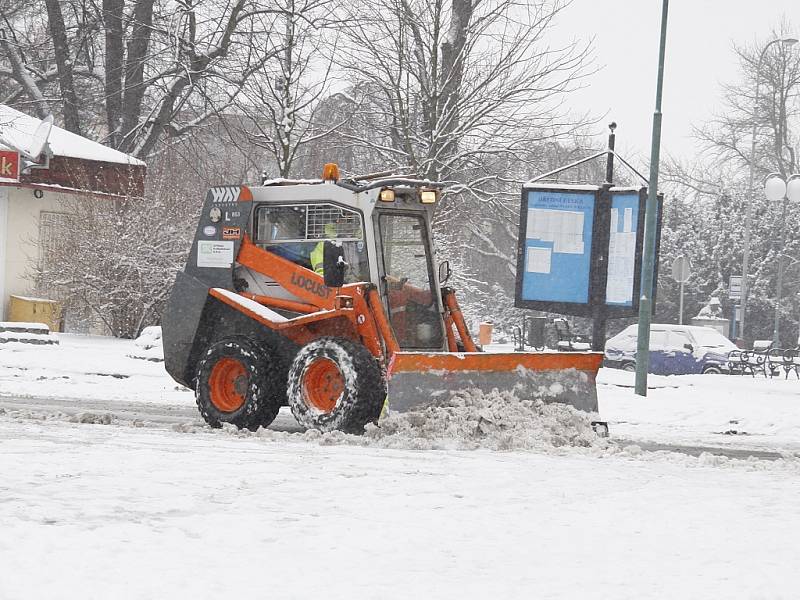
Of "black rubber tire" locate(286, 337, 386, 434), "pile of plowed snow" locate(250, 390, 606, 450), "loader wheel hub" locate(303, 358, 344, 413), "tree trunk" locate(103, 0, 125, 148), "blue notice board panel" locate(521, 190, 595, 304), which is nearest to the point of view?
"pile of plowed snow" locate(250, 390, 606, 450)

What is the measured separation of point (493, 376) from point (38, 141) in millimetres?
16401

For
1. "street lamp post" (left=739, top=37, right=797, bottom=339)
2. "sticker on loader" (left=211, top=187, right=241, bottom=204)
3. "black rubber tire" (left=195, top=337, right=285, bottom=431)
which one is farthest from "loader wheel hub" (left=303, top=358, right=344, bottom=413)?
"street lamp post" (left=739, top=37, right=797, bottom=339)

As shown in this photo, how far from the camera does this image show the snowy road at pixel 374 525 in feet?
17.0

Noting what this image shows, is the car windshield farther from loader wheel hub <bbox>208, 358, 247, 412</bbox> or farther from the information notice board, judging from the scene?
loader wheel hub <bbox>208, 358, 247, 412</bbox>

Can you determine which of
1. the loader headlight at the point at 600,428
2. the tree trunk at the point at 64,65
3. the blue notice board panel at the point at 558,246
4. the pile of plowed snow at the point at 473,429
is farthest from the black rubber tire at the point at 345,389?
the tree trunk at the point at 64,65

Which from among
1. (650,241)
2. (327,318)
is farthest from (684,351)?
(327,318)

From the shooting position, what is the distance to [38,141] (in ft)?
81.0

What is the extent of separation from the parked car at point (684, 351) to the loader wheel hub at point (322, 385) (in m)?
18.6

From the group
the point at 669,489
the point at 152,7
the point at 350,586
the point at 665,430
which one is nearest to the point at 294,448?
the point at 669,489

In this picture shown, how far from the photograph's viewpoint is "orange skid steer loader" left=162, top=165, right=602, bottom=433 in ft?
35.2

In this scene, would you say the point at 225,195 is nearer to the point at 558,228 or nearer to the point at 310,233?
the point at 310,233

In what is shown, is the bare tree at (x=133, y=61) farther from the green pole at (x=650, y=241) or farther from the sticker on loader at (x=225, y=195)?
the sticker on loader at (x=225, y=195)

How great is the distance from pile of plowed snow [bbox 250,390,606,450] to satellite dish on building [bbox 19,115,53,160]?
15440 millimetres

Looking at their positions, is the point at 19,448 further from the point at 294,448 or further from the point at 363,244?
the point at 363,244
